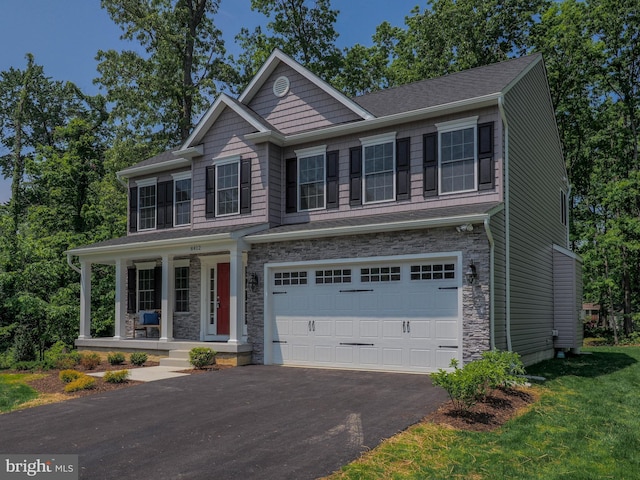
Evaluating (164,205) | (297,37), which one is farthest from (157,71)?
(164,205)

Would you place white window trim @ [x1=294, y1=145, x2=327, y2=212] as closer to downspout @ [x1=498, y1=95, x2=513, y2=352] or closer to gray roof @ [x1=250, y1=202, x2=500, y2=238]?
gray roof @ [x1=250, y1=202, x2=500, y2=238]

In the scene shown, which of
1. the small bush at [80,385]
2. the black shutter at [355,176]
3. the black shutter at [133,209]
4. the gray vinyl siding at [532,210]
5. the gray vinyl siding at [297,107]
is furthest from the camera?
the black shutter at [133,209]

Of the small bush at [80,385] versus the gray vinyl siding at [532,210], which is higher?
the gray vinyl siding at [532,210]

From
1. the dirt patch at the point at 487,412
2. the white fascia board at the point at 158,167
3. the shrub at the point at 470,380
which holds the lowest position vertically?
the dirt patch at the point at 487,412

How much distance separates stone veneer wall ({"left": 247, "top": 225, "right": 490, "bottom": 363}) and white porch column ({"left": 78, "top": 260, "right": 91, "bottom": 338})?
239 inches

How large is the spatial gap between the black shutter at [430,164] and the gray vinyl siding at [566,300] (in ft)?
19.4

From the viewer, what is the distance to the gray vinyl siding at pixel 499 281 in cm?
1081

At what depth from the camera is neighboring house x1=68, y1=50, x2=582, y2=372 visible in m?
11.2

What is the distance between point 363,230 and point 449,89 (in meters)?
4.68

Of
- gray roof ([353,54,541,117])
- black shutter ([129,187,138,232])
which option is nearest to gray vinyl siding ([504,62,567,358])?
gray roof ([353,54,541,117])

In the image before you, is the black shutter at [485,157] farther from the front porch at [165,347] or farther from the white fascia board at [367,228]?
the front porch at [165,347]

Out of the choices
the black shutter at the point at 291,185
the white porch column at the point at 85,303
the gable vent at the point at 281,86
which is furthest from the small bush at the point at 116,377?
the gable vent at the point at 281,86

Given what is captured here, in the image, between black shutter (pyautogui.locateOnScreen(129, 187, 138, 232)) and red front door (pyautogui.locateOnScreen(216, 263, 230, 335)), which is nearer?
red front door (pyautogui.locateOnScreen(216, 263, 230, 335))

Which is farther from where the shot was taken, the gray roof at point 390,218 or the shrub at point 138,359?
the shrub at point 138,359
